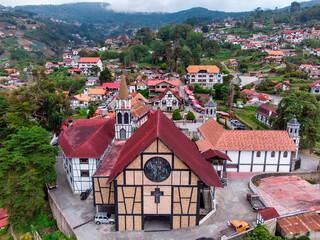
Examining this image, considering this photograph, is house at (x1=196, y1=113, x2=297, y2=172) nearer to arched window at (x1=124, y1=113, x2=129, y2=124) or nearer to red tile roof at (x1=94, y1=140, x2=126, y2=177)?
arched window at (x1=124, y1=113, x2=129, y2=124)

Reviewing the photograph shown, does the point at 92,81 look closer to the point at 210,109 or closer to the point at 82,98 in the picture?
the point at 82,98

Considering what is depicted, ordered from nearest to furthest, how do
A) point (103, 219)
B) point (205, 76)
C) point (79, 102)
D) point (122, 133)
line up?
1. point (103, 219)
2. point (122, 133)
3. point (79, 102)
4. point (205, 76)

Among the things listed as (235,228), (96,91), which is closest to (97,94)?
(96,91)

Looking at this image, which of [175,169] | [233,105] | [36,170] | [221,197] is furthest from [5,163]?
[233,105]

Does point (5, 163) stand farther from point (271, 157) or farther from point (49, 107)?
point (271, 157)

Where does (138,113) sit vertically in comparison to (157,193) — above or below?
below

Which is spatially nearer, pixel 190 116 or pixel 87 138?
pixel 87 138

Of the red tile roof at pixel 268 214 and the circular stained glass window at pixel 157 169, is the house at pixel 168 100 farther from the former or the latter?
the red tile roof at pixel 268 214
